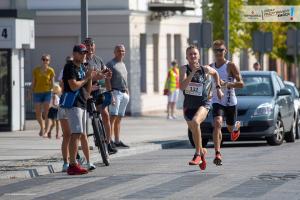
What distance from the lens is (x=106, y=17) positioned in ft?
129

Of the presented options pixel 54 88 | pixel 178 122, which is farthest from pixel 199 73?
pixel 178 122

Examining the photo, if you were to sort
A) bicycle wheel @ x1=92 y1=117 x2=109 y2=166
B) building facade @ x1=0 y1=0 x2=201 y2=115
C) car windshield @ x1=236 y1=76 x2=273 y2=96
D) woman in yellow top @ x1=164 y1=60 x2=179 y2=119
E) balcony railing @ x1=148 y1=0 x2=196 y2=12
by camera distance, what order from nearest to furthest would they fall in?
bicycle wheel @ x1=92 y1=117 x2=109 y2=166 < car windshield @ x1=236 y1=76 x2=273 y2=96 < woman in yellow top @ x1=164 y1=60 x2=179 y2=119 < building facade @ x1=0 y1=0 x2=201 y2=115 < balcony railing @ x1=148 y1=0 x2=196 y2=12

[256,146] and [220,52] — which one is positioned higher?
[220,52]

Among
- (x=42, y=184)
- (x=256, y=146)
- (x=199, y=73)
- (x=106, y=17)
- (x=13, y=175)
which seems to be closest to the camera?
(x=42, y=184)

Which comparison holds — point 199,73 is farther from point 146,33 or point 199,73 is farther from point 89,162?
point 146,33

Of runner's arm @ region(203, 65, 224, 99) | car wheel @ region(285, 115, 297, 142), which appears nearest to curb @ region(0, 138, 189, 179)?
runner's arm @ region(203, 65, 224, 99)

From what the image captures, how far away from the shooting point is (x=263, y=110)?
24266 mm

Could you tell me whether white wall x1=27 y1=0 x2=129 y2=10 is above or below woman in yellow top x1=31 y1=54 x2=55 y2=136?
above

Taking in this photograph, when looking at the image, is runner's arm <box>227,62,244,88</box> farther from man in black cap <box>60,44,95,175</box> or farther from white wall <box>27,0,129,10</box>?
white wall <box>27,0,129,10</box>

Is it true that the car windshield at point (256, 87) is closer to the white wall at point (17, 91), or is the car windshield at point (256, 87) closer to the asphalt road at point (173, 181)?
the asphalt road at point (173, 181)

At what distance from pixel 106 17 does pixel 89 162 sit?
835 inches

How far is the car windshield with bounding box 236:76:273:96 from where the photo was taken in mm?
25266

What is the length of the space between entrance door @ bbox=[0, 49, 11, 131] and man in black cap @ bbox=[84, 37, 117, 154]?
6753mm

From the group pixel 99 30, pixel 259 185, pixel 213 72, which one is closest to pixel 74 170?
pixel 213 72
